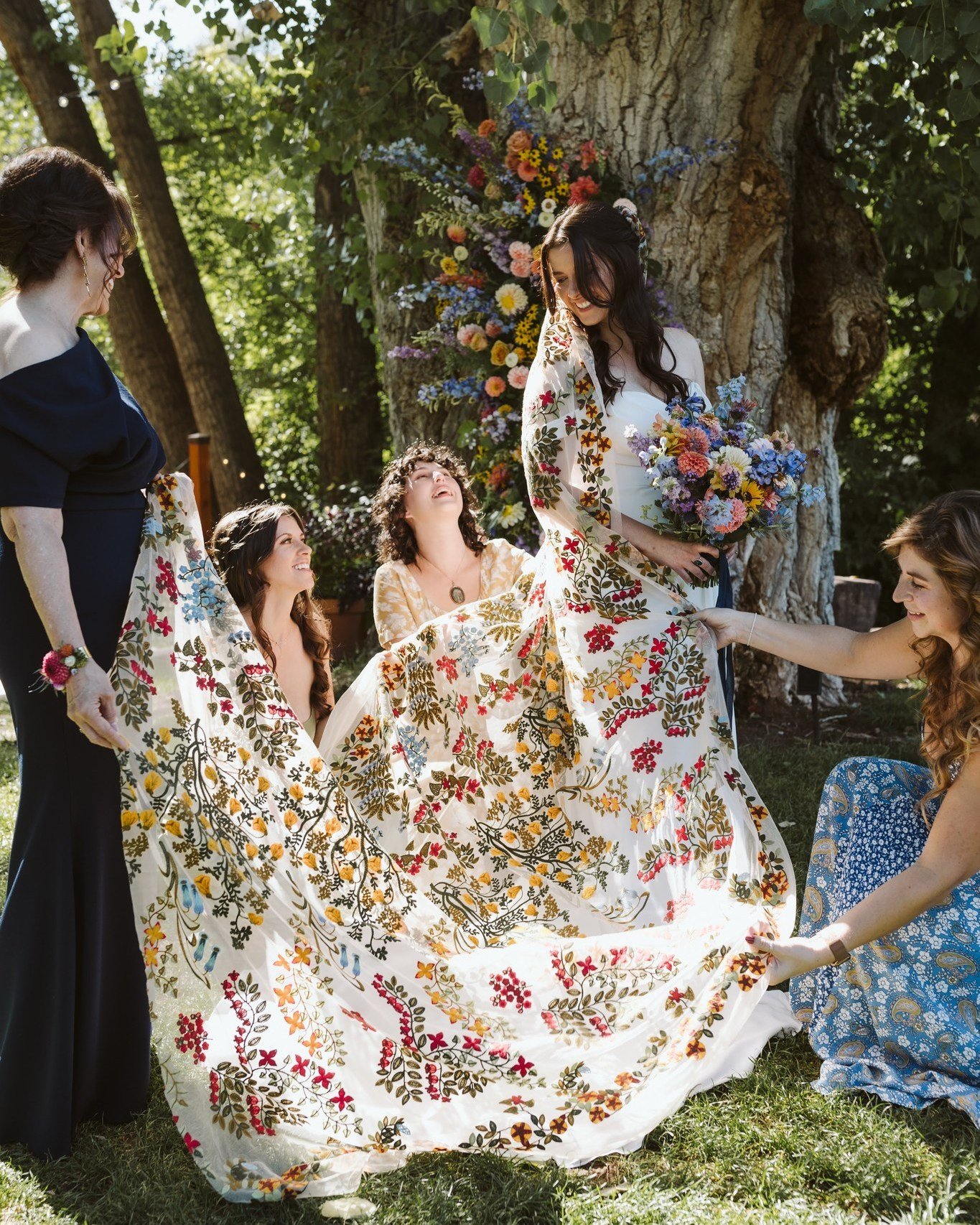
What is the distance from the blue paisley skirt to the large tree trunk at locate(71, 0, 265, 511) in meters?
6.99

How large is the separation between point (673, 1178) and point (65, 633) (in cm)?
165

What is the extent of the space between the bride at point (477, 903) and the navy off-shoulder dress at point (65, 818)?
4.5 inches

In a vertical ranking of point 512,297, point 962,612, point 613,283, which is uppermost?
point 512,297

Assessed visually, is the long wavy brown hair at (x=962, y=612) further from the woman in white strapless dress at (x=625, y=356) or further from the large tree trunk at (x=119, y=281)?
the large tree trunk at (x=119, y=281)

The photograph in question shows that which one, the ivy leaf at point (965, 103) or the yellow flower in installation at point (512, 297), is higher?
A: the ivy leaf at point (965, 103)

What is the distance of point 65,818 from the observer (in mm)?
2525

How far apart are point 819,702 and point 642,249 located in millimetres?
2844

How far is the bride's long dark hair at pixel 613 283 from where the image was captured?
3.36 m

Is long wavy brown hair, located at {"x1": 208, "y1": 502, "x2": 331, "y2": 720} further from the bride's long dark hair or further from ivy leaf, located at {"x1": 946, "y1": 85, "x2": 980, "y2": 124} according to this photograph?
ivy leaf, located at {"x1": 946, "y1": 85, "x2": 980, "y2": 124}

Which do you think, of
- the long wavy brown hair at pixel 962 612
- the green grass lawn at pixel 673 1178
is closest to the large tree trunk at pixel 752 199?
the long wavy brown hair at pixel 962 612

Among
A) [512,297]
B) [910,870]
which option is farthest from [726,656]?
[512,297]

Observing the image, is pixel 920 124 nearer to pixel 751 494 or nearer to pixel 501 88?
pixel 501 88

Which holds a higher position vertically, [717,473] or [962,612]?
[717,473]

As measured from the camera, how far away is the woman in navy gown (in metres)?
2.36
